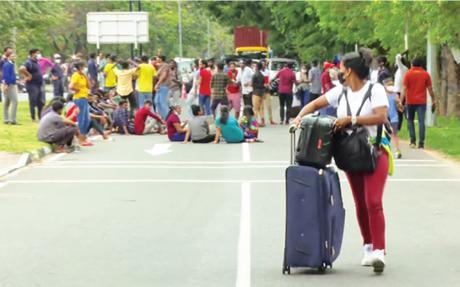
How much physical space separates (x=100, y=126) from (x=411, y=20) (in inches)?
317

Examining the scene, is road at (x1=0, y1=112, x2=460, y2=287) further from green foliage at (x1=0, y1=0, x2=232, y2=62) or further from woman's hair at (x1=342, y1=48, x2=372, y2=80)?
green foliage at (x1=0, y1=0, x2=232, y2=62)

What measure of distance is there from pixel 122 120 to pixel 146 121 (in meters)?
0.59

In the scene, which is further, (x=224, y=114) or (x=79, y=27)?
(x=79, y=27)

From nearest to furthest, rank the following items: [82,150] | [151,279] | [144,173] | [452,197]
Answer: [151,279] → [452,197] → [144,173] → [82,150]

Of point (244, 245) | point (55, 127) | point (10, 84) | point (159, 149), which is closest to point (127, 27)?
point (10, 84)

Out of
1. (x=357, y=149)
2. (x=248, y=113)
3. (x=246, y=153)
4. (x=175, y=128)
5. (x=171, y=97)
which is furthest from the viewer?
(x=171, y=97)

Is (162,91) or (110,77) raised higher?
(110,77)

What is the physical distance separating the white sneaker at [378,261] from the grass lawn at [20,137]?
1291cm

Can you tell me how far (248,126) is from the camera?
25.0 m

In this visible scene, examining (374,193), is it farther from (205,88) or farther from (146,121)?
(205,88)

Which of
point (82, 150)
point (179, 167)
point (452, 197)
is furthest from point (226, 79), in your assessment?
point (452, 197)

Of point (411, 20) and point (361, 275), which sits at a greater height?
point (411, 20)

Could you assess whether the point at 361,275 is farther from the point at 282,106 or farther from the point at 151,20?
the point at 151,20

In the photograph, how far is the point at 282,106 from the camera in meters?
32.6
